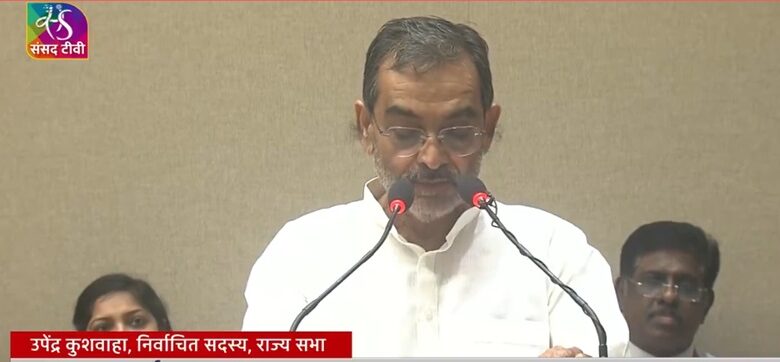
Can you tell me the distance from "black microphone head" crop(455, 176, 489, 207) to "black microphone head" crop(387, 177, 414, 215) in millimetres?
90

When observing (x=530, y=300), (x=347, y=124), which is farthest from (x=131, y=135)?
(x=530, y=300)

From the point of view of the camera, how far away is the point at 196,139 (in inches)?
83.0

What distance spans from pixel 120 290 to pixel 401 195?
1.94 ft

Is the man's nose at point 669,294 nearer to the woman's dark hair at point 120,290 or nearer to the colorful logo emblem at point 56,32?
the woman's dark hair at point 120,290

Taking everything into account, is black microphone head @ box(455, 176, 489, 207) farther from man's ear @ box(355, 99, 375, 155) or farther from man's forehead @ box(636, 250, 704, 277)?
man's forehead @ box(636, 250, 704, 277)

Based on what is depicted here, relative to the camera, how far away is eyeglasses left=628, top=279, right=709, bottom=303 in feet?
6.95

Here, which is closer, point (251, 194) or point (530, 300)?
point (530, 300)

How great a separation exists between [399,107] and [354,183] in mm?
199

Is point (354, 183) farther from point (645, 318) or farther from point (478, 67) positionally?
point (645, 318)

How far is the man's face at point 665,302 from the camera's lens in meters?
2.10

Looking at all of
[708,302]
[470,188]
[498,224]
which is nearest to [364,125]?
[470,188]

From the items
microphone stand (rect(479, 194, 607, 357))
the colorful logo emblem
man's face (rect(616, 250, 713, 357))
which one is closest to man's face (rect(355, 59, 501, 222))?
microphone stand (rect(479, 194, 607, 357))

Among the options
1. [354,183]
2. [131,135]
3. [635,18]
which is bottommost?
[354,183]

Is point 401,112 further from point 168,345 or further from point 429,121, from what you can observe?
point 168,345
